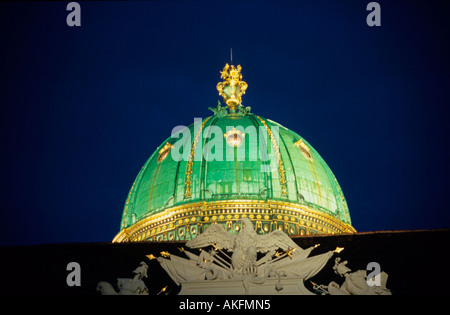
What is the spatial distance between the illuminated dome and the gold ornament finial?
5.50 feet

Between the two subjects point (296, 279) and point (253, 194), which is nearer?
point (296, 279)

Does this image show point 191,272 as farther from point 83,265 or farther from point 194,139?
point 194,139

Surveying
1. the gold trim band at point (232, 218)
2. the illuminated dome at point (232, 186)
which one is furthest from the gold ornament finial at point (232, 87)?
the gold trim band at point (232, 218)

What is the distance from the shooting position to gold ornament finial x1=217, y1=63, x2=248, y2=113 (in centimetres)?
5044

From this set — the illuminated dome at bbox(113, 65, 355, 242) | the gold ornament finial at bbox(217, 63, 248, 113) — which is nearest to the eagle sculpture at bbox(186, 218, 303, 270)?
the illuminated dome at bbox(113, 65, 355, 242)

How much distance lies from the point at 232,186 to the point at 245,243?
840cm

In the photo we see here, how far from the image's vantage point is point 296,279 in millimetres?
35469

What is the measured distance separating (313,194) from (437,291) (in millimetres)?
10869

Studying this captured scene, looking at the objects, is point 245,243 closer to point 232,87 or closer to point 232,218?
point 232,218

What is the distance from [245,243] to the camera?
36.6m

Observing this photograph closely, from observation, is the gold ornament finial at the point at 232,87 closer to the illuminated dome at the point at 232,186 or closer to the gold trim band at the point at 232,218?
the illuminated dome at the point at 232,186

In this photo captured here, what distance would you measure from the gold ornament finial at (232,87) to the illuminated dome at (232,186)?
1.68 metres

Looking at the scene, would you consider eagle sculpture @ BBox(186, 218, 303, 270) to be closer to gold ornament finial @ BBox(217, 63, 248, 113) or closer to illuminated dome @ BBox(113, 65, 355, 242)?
illuminated dome @ BBox(113, 65, 355, 242)
